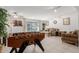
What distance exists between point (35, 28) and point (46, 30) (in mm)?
266

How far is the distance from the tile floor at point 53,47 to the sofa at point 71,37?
0.27 ft

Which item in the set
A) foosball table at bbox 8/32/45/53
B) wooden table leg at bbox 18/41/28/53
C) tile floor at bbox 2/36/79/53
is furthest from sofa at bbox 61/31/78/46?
wooden table leg at bbox 18/41/28/53

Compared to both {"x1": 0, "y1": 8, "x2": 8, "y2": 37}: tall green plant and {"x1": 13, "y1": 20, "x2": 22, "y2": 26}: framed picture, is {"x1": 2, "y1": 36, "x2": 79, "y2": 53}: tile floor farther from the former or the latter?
{"x1": 13, "y1": 20, "x2": 22, "y2": 26}: framed picture

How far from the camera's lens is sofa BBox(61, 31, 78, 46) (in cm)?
281

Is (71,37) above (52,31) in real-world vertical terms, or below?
below

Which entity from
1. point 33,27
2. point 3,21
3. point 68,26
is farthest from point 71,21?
point 3,21

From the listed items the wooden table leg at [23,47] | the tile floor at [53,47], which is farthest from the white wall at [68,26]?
the wooden table leg at [23,47]

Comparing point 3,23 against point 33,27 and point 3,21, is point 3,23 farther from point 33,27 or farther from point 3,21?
point 33,27

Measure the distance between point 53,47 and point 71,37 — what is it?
0.48 metres

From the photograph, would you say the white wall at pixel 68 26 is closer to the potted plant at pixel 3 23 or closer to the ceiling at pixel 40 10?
the ceiling at pixel 40 10

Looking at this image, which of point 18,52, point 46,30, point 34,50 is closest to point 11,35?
point 18,52

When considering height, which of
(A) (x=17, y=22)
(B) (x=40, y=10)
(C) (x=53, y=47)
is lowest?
(C) (x=53, y=47)

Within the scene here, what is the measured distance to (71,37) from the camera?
2.87 metres

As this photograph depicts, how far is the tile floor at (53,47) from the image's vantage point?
2790 mm
